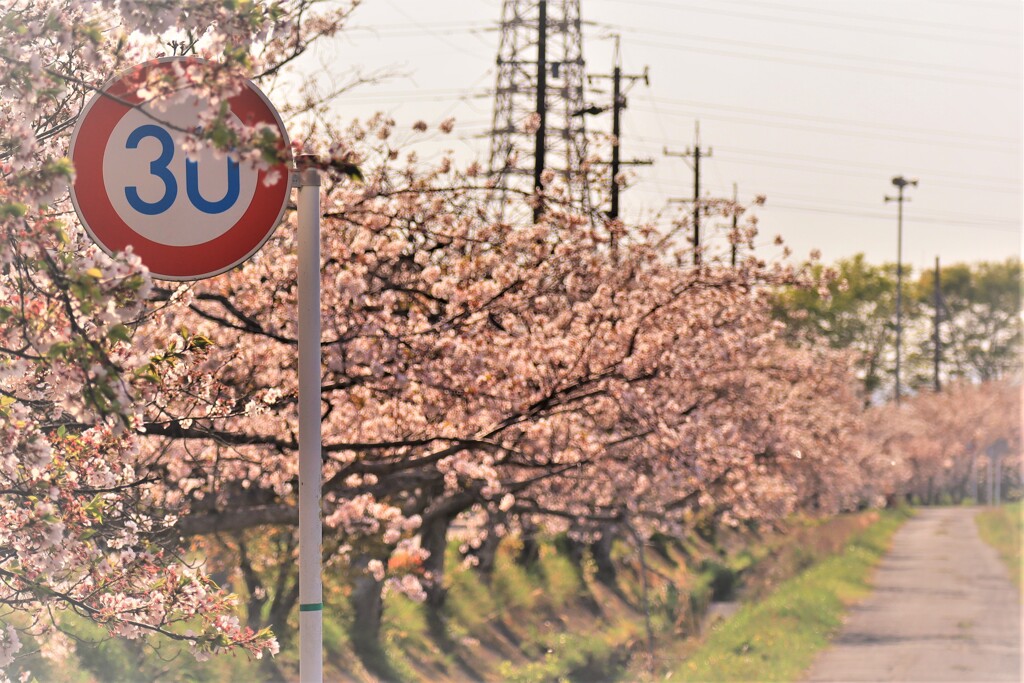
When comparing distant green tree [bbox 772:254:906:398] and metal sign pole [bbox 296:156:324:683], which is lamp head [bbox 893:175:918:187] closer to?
distant green tree [bbox 772:254:906:398]

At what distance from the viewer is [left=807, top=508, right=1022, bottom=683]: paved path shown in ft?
64.7

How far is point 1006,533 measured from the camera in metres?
46.9

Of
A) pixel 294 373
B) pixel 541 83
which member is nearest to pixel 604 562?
pixel 541 83

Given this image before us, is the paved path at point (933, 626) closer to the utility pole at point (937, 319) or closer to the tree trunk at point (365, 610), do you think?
the tree trunk at point (365, 610)

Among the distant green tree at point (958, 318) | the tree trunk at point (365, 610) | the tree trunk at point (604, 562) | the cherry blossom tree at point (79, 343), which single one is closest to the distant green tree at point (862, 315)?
the distant green tree at point (958, 318)

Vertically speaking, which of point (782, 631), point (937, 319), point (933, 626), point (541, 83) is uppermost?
point (937, 319)

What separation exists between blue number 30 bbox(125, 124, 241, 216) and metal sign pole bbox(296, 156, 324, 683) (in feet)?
0.93

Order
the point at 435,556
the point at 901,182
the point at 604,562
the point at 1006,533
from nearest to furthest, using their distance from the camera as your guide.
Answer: the point at 435,556 → the point at 604,562 → the point at 1006,533 → the point at 901,182

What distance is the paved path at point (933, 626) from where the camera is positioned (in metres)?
19.7

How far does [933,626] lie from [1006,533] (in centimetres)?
2450

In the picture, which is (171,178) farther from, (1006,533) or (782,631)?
(1006,533)

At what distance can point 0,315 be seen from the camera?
4477mm

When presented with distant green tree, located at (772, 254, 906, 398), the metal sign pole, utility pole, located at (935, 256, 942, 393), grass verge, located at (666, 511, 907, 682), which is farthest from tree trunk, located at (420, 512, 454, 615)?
utility pole, located at (935, 256, 942, 393)

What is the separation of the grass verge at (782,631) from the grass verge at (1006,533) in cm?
514
